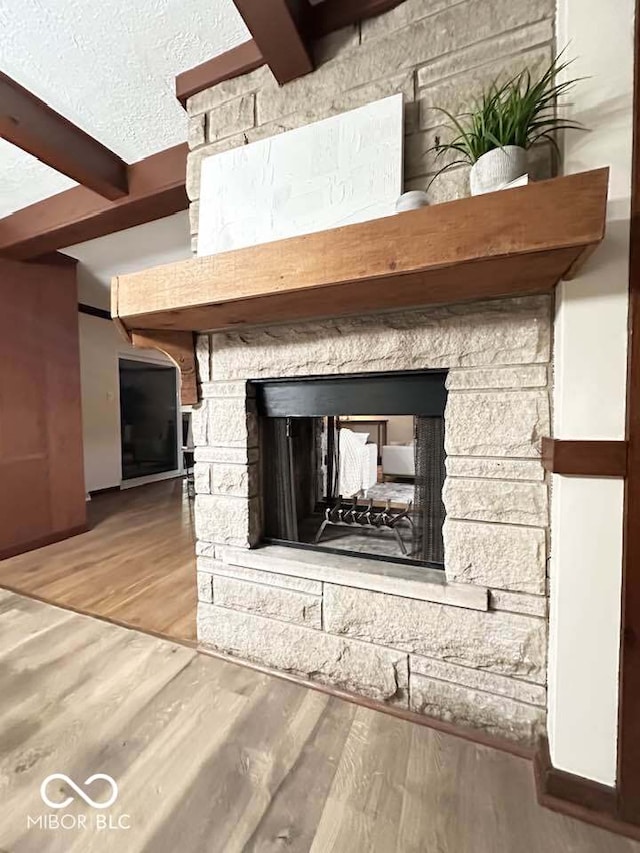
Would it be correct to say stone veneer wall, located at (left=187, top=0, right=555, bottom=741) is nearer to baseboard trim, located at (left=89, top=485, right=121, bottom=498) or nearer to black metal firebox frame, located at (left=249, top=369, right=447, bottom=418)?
black metal firebox frame, located at (left=249, top=369, right=447, bottom=418)

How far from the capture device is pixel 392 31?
1179 millimetres

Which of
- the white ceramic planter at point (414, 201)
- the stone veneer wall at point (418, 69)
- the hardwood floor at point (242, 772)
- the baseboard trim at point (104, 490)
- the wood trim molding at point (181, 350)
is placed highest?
the stone veneer wall at point (418, 69)

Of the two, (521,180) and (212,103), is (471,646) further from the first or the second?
(212,103)

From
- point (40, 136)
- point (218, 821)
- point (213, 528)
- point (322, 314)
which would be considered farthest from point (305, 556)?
point (40, 136)

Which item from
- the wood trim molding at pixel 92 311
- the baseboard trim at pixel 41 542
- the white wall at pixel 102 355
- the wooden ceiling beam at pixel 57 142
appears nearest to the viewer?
the wooden ceiling beam at pixel 57 142

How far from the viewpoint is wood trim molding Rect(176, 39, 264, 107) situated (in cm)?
134

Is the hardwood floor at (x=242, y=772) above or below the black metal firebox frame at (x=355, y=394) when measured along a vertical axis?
below

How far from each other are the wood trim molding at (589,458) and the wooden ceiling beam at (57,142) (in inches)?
94.0

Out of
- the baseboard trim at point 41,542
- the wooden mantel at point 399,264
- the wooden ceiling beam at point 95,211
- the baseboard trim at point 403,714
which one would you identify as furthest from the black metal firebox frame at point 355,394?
the baseboard trim at point 41,542

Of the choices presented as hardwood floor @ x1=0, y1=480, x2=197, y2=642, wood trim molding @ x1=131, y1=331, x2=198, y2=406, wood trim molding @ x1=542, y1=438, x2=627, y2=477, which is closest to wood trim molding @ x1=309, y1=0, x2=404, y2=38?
wood trim molding @ x1=131, y1=331, x2=198, y2=406

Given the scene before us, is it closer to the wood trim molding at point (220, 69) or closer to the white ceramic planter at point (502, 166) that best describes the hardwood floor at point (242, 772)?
the white ceramic planter at point (502, 166)

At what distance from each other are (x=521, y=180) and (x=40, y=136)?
2021 millimetres

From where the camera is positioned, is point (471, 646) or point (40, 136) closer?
point (471, 646)

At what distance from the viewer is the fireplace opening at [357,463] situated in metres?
1.30
